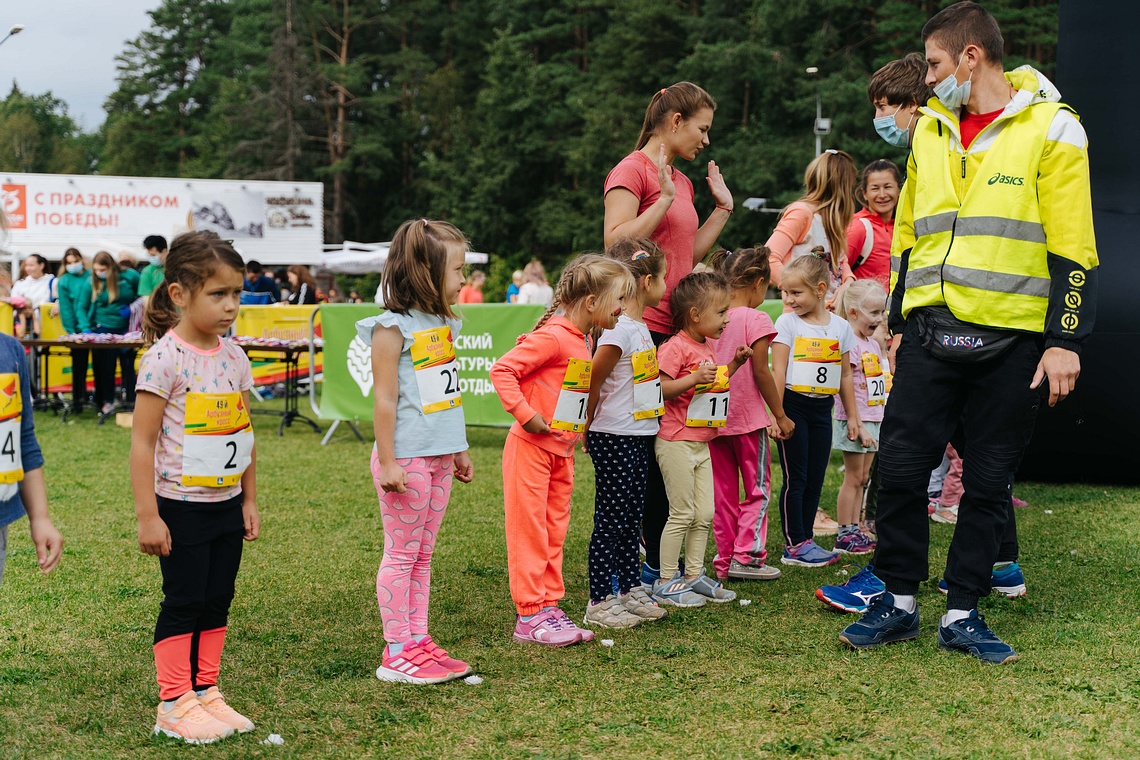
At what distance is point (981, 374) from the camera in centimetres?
391

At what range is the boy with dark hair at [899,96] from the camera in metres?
5.12

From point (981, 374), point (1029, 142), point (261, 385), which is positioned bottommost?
point (261, 385)

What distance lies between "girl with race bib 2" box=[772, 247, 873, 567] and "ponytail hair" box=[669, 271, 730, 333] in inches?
28.9

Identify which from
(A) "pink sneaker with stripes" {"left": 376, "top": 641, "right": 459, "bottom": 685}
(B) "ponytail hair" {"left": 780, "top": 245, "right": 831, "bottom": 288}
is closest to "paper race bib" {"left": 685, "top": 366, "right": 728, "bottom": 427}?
(B) "ponytail hair" {"left": 780, "top": 245, "right": 831, "bottom": 288}

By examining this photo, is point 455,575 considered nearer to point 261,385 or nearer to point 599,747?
point 599,747

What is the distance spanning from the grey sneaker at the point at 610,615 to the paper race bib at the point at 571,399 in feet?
2.54

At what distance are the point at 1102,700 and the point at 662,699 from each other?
1.35 meters

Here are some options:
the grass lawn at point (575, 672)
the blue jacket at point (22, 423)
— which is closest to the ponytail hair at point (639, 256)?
the grass lawn at point (575, 672)

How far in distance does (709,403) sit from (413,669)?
1.83 metres

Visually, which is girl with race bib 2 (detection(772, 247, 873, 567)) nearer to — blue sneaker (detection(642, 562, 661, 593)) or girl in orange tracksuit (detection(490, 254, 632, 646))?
blue sneaker (detection(642, 562, 661, 593))

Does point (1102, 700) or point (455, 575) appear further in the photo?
point (455, 575)

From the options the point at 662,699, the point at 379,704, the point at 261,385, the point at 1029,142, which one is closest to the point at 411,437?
the point at 379,704

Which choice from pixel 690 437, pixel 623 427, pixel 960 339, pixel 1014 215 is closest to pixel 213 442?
pixel 623 427

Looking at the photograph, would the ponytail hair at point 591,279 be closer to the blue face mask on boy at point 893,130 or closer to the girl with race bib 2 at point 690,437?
the girl with race bib 2 at point 690,437
